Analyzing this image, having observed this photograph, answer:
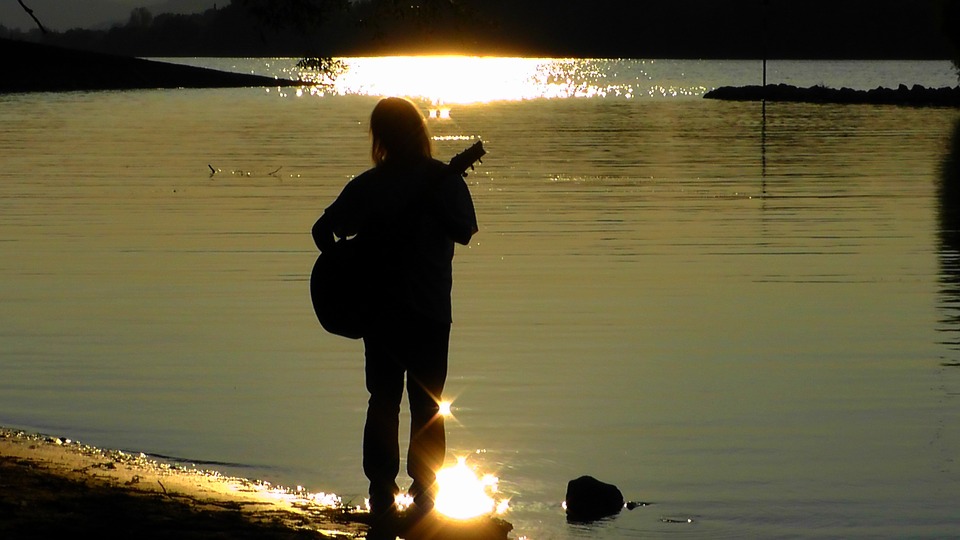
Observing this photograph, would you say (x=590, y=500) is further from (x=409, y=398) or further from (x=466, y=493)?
(x=409, y=398)

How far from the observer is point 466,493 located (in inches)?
365

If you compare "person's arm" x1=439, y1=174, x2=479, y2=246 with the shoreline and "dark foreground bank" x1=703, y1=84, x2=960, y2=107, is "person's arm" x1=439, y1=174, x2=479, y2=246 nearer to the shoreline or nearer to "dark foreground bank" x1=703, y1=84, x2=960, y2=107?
the shoreline

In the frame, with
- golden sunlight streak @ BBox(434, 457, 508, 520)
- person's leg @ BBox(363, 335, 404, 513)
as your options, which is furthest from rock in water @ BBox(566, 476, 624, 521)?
person's leg @ BBox(363, 335, 404, 513)

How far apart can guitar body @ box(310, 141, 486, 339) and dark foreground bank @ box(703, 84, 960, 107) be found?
86782mm

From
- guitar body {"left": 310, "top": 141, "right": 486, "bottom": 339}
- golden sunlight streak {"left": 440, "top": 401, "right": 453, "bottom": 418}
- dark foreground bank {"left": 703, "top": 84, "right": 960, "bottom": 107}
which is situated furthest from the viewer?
dark foreground bank {"left": 703, "top": 84, "right": 960, "bottom": 107}

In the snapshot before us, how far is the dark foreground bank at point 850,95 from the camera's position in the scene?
93.4 m

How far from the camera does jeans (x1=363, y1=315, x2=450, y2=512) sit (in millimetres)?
7289

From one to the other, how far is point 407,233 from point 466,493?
2535mm

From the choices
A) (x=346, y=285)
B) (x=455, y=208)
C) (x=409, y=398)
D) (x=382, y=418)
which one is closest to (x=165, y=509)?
(x=382, y=418)

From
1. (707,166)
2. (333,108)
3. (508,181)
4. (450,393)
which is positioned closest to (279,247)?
(450,393)

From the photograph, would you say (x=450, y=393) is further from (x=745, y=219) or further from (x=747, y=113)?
(x=747, y=113)

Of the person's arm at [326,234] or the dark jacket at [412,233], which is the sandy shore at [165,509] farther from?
the person's arm at [326,234]

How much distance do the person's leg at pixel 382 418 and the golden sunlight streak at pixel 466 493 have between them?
714 mm

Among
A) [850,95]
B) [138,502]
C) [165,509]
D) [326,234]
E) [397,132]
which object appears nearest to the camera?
[397,132]
